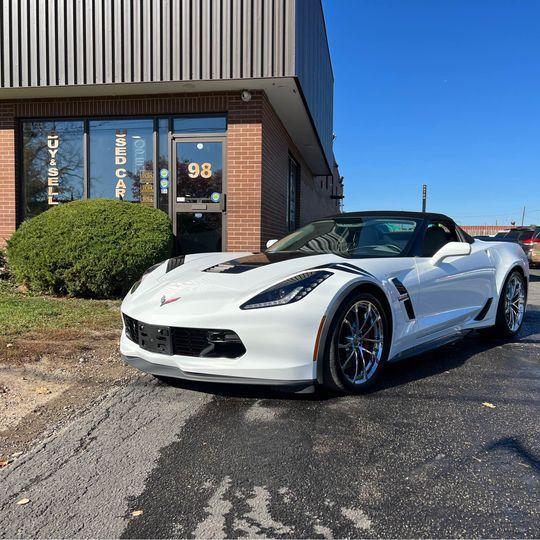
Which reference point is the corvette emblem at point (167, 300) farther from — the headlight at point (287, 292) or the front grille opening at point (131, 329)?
the headlight at point (287, 292)

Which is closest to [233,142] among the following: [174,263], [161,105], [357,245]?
[161,105]

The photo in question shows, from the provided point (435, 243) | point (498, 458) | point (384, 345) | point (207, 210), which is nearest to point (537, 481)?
point (498, 458)

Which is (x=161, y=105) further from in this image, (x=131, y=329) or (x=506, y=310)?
(x=506, y=310)

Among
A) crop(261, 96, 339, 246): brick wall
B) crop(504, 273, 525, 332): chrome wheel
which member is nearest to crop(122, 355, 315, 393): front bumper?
crop(504, 273, 525, 332): chrome wheel

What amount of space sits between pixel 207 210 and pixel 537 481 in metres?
7.29

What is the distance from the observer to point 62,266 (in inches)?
274

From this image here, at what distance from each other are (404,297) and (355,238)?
2.66ft

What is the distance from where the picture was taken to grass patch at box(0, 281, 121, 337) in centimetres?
527

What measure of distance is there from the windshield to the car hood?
42 cm

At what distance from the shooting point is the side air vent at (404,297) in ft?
12.3

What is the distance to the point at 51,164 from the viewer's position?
9.50m

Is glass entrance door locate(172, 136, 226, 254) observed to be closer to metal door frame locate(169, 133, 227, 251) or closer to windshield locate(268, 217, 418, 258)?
metal door frame locate(169, 133, 227, 251)

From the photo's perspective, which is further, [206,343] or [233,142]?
Answer: [233,142]

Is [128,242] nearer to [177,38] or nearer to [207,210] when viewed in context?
[207,210]
